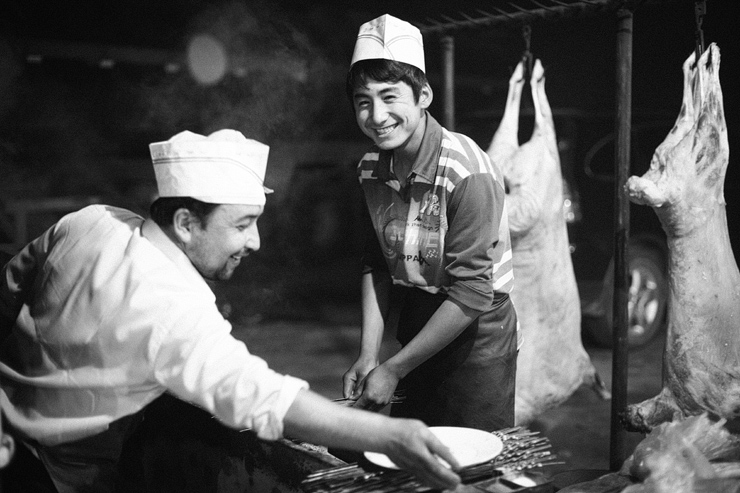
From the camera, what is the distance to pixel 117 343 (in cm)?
200

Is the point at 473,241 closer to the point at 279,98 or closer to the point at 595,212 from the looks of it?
the point at 595,212

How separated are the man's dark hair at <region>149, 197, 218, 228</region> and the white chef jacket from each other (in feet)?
0.15

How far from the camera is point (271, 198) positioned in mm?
10469

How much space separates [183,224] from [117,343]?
391mm

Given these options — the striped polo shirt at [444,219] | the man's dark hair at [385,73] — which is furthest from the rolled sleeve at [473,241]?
the man's dark hair at [385,73]

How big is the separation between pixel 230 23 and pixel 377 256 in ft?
19.6

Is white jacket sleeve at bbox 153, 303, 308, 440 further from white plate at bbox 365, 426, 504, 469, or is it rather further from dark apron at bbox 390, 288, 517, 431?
dark apron at bbox 390, 288, 517, 431

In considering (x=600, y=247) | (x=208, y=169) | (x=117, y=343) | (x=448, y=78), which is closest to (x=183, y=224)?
(x=208, y=169)

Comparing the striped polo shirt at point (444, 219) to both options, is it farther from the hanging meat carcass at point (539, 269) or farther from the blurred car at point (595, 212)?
the blurred car at point (595, 212)

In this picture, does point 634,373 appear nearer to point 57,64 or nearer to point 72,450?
point 72,450

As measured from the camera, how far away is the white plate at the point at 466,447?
212 cm

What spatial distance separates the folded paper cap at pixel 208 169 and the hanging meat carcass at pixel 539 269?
2248 millimetres

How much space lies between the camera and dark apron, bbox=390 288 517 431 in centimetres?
317

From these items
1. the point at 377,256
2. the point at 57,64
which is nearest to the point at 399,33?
the point at 377,256
